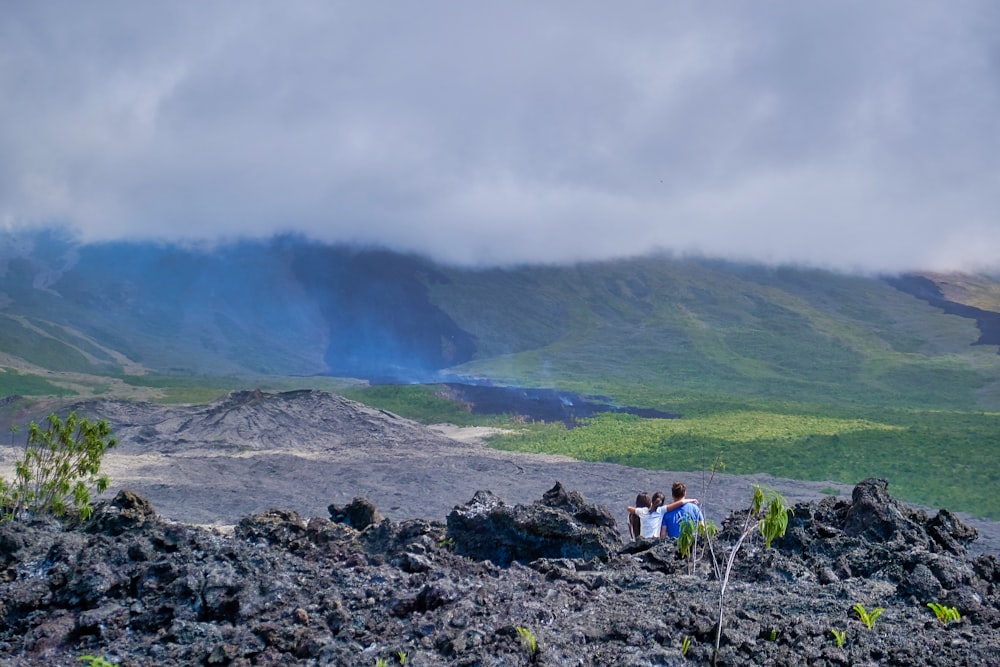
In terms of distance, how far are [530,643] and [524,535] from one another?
4.22 meters

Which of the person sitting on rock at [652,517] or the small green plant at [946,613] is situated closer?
the small green plant at [946,613]

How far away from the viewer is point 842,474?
25297mm

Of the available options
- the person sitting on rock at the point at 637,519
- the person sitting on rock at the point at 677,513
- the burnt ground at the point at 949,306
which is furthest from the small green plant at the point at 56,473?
the burnt ground at the point at 949,306

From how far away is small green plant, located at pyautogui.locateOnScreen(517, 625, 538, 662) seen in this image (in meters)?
5.94

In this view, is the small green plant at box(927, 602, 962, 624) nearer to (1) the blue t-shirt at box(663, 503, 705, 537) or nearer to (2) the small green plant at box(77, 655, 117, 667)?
(1) the blue t-shirt at box(663, 503, 705, 537)

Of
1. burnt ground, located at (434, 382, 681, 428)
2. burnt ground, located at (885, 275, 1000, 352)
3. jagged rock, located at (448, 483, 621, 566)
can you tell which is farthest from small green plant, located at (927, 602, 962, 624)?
burnt ground, located at (885, 275, 1000, 352)

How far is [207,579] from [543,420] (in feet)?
108

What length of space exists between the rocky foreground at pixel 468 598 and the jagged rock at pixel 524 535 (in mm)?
26

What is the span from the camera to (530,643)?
19.6 feet

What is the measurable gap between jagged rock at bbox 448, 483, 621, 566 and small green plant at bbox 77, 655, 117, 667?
4.48 metres

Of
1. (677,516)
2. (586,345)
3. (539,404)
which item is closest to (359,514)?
(677,516)

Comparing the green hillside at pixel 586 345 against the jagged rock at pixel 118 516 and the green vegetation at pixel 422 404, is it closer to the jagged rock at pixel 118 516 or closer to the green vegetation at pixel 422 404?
the green vegetation at pixel 422 404

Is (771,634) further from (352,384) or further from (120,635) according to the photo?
(352,384)

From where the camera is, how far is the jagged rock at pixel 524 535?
10.0 metres
